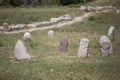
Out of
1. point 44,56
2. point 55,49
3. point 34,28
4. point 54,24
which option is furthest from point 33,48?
point 54,24

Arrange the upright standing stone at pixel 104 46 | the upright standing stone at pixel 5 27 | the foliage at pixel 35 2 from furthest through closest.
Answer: the foliage at pixel 35 2 < the upright standing stone at pixel 5 27 < the upright standing stone at pixel 104 46

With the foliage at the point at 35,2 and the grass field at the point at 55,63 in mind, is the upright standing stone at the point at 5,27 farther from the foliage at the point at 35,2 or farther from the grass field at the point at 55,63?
the foliage at the point at 35,2

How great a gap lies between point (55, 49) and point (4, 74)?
6.01m

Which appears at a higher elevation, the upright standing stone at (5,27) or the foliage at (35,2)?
the upright standing stone at (5,27)

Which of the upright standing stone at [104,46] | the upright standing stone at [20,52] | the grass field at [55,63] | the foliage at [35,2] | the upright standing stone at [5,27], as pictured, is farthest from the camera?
the foliage at [35,2]

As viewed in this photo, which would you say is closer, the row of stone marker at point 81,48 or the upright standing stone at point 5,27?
the row of stone marker at point 81,48

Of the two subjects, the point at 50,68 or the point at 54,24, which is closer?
the point at 50,68

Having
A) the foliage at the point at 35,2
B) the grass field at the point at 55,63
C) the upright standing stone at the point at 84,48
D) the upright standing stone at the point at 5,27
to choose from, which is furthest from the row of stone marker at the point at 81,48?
the foliage at the point at 35,2

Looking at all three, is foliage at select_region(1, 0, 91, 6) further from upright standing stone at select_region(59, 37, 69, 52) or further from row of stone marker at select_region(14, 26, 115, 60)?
row of stone marker at select_region(14, 26, 115, 60)

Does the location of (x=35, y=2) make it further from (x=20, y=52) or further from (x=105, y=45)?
(x=20, y=52)

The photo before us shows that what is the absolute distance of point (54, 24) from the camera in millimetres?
32344

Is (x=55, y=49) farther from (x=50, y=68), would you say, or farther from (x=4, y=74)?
(x=4, y=74)

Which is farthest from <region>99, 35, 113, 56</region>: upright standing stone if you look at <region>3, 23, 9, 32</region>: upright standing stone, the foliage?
the foliage

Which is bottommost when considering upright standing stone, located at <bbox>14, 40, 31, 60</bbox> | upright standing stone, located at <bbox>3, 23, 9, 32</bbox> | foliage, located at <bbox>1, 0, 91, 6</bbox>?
foliage, located at <bbox>1, 0, 91, 6</bbox>
